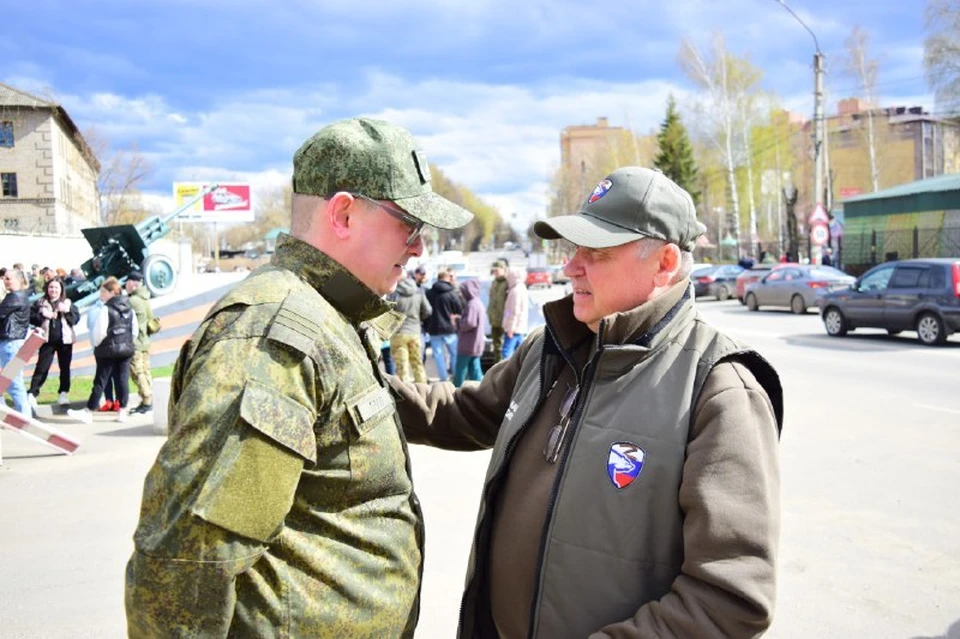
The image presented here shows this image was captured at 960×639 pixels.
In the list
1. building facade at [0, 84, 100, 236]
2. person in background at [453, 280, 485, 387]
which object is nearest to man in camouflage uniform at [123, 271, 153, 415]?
person in background at [453, 280, 485, 387]

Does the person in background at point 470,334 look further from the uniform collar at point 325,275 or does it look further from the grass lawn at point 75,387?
the uniform collar at point 325,275

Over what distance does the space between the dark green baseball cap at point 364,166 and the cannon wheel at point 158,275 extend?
17816 millimetres

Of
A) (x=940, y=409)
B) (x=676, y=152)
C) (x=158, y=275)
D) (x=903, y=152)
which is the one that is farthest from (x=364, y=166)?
(x=903, y=152)

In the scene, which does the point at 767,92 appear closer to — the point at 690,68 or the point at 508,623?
the point at 690,68

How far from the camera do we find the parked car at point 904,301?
14.6 m

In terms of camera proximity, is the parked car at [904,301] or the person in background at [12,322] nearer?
the person in background at [12,322]

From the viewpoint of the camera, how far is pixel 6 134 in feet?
100

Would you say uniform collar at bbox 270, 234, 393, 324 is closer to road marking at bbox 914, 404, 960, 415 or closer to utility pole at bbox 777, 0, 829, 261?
road marking at bbox 914, 404, 960, 415

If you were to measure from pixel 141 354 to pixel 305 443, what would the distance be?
32.4 feet

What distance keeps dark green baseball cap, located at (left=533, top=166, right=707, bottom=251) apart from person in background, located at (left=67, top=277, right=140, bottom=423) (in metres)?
8.87

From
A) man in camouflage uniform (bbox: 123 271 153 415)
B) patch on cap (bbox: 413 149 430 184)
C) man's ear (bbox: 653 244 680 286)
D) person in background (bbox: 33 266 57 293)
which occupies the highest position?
person in background (bbox: 33 266 57 293)

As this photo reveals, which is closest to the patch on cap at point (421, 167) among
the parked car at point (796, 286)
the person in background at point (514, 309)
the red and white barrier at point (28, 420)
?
the red and white barrier at point (28, 420)

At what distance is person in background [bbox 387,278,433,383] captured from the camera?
11.2m

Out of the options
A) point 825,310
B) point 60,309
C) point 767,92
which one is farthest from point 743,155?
point 60,309
